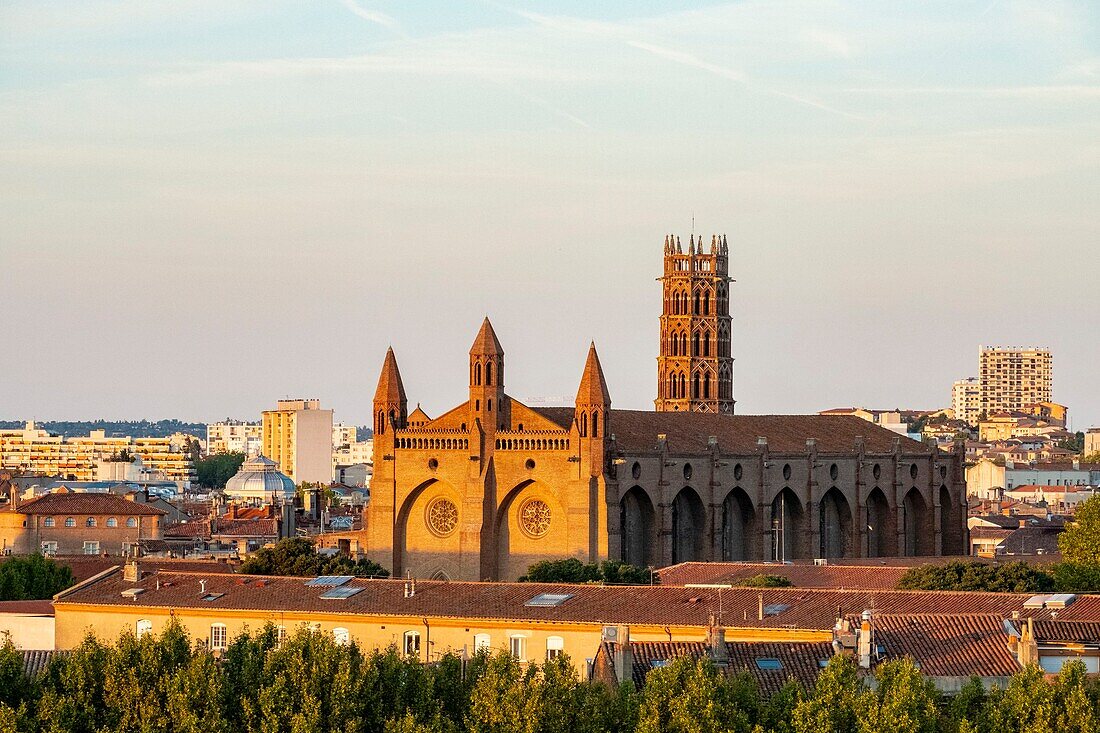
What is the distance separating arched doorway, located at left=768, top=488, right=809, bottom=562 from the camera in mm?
120619

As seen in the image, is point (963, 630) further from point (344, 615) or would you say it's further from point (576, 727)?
point (344, 615)

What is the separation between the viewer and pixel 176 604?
2894 inches

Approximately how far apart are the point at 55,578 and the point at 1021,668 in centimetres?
4991

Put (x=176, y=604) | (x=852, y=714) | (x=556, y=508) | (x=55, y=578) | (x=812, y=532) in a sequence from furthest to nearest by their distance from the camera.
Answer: (x=812, y=532) → (x=556, y=508) → (x=55, y=578) → (x=176, y=604) → (x=852, y=714)

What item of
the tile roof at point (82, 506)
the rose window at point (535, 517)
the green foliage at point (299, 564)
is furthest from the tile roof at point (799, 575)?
the tile roof at point (82, 506)

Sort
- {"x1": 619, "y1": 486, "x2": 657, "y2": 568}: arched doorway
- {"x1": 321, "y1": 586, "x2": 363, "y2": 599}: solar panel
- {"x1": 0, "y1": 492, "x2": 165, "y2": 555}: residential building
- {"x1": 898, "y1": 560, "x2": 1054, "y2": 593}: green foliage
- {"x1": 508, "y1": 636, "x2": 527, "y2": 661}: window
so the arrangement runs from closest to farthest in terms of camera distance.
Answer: {"x1": 508, "y1": 636, "x2": 527, "y2": 661}: window
{"x1": 321, "y1": 586, "x2": 363, "y2": 599}: solar panel
{"x1": 898, "y1": 560, "x2": 1054, "y2": 593}: green foliage
{"x1": 619, "y1": 486, "x2": 657, "y2": 568}: arched doorway
{"x1": 0, "y1": 492, "x2": 165, "y2": 555}: residential building

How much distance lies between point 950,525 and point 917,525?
2.70 metres

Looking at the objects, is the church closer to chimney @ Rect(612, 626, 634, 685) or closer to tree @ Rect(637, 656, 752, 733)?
chimney @ Rect(612, 626, 634, 685)

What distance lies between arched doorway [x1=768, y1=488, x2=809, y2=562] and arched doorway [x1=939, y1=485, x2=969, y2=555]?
13.1 metres

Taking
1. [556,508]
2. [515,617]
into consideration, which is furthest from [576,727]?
[556,508]

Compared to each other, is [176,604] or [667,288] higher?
[667,288]

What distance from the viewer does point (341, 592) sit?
73.1 meters

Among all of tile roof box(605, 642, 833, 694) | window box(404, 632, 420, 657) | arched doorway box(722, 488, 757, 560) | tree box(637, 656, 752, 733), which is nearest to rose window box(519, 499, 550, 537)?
arched doorway box(722, 488, 757, 560)

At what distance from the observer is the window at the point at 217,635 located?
71.2 metres
